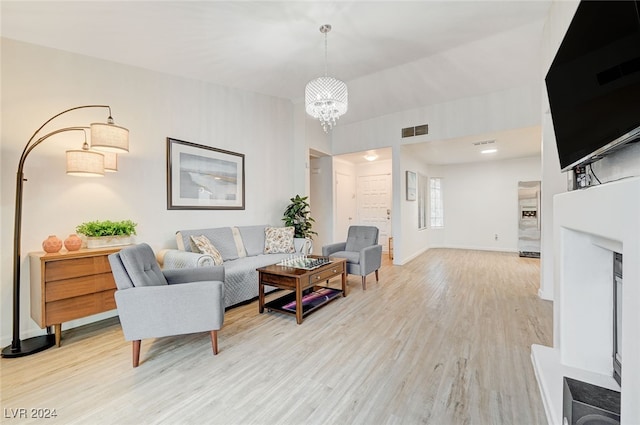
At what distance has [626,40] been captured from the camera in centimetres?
93

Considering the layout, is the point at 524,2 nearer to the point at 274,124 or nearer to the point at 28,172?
the point at 274,124

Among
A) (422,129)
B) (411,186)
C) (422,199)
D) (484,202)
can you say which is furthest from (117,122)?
(484,202)

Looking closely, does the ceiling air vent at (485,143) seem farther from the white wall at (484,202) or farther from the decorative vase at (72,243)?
the decorative vase at (72,243)

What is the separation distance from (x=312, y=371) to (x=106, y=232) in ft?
7.81

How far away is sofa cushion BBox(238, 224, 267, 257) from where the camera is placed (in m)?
4.15

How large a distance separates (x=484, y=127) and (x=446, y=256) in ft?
10.2

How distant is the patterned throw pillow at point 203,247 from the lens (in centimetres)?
328

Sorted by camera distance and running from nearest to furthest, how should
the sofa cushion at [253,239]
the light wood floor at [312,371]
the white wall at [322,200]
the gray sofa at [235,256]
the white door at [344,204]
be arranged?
the light wood floor at [312,371]
the gray sofa at [235,256]
the sofa cushion at [253,239]
the white wall at [322,200]
the white door at [344,204]

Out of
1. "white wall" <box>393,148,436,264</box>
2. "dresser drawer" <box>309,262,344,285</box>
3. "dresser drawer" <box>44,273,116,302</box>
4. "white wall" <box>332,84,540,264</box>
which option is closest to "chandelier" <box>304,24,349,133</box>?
"dresser drawer" <box>309,262,344,285</box>

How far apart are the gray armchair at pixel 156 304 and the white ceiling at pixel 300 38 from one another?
2.24m

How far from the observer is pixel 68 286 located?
7.61 feet

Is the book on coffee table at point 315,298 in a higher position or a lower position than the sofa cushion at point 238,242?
lower

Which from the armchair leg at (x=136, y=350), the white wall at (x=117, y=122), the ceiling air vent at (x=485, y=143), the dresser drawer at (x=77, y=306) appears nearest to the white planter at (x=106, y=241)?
the white wall at (x=117, y=122)

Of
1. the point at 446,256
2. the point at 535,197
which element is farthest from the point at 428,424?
the point at 535,197
